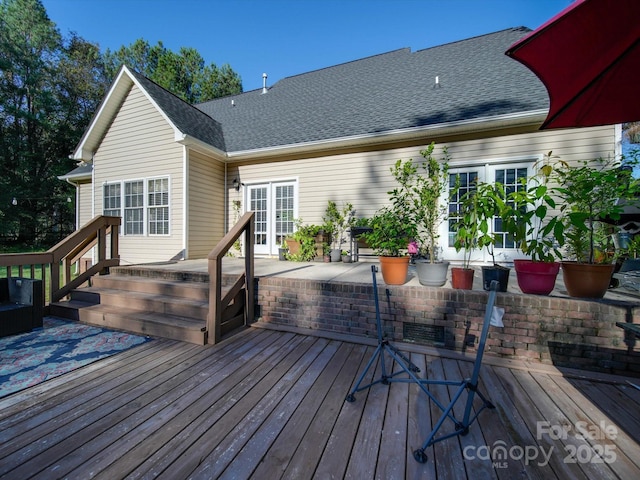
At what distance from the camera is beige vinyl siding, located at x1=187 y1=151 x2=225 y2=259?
614 centimetres

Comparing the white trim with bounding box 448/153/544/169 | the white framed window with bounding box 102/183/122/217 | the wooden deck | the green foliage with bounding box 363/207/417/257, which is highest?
the white trim with bounding box 448/153/544/169

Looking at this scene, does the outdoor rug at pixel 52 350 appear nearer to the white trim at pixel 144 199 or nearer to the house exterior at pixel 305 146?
the house exterior at pixel 305 146

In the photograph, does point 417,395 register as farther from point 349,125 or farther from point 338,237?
point 349,125

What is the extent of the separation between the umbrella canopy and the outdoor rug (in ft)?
13.0

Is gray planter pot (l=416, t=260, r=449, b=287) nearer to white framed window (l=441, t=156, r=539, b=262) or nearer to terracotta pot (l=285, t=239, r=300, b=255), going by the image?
white framed window (l=441, t=156, r=539, b=262)

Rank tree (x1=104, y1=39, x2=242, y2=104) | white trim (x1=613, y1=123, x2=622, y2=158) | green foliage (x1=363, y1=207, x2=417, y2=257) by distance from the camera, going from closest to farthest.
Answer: green foliage (x1=363, y1=207, x2=417, y2=257) → white trim (x1=613, y1=123, x2=622, y2=158) → tree (x1=104, y1=39, x2=242, y2=104)

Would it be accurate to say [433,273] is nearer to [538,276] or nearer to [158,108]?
[538,276]

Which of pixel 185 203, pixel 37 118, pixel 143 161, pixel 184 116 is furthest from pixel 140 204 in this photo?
pixel 37 118

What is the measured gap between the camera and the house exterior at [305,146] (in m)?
5.01

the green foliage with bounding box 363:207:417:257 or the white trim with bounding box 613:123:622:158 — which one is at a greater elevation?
the white trim with bounding box 613:123:622:158

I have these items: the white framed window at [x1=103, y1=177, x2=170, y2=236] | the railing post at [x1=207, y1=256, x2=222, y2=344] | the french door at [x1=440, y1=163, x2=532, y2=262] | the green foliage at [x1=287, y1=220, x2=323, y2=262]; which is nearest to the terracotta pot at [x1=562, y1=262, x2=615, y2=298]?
the french door at [x1=440, y1=163, x2=532, y2=262]

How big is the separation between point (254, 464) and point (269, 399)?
551 millimetres

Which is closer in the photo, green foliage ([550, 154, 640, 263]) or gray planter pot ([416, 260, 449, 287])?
green foliage ([550, 154, 640, 263])

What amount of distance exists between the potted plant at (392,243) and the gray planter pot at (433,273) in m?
0.18
